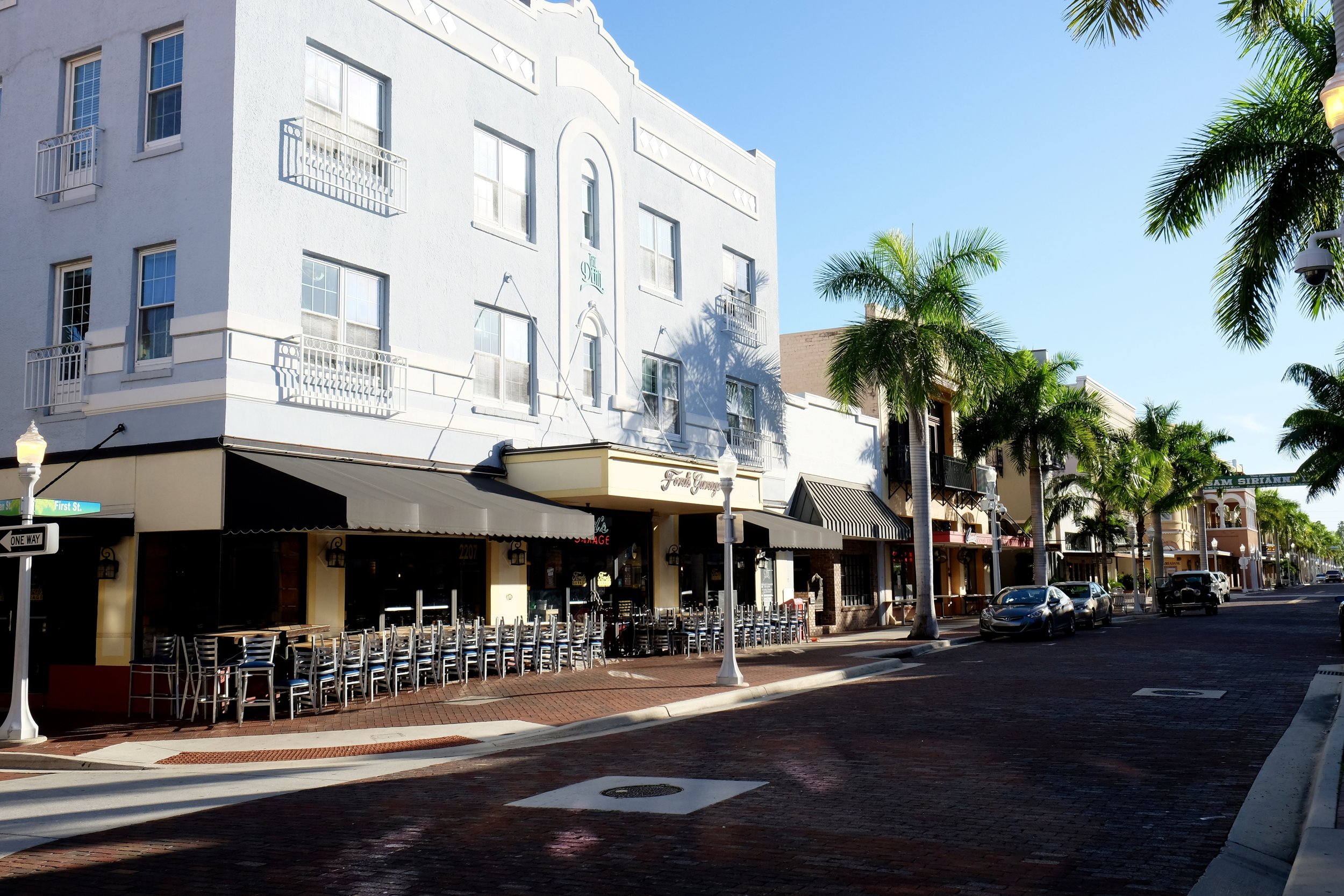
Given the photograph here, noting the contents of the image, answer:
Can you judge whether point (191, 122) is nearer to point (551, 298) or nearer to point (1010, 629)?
point (551, 298)

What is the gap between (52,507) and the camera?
1373cm

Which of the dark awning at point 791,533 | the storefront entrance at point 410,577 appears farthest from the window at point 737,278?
the storefront entrance at point 410,577

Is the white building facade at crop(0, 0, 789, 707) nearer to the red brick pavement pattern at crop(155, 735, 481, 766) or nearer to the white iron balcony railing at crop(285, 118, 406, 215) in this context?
the white iron balcony railing at crop(285, 118, 406, 215)

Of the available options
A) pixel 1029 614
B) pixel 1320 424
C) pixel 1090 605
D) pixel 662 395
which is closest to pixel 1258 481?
pixel 1320 424

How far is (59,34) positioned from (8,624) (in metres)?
9.47

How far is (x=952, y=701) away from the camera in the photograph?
15203mm

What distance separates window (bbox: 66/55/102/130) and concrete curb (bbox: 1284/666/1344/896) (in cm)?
1841

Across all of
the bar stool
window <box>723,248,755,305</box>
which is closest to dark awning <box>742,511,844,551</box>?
window <box>723,248,755,305</box>

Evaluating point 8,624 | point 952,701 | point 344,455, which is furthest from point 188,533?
point 952,701

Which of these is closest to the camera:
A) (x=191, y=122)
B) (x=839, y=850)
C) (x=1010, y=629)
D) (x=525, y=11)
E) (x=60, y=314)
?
(x=839, y=850)

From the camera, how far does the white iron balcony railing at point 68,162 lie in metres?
17.1

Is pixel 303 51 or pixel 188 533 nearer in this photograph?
pixel 188 533

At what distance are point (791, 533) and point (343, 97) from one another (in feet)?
46.5

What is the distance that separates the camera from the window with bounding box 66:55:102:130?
17.6 meters
